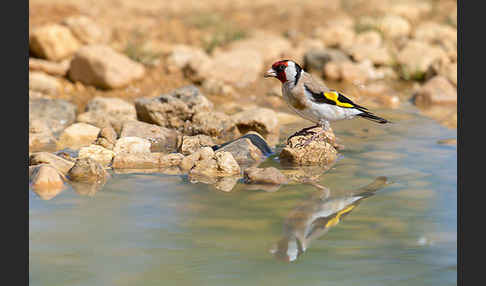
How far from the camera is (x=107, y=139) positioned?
6961 millimetres

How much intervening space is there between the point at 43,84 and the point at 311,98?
4402 mm

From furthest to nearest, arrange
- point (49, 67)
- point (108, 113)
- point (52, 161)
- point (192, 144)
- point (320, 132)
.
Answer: point (49, 67) → point (108, 113) → point (192, 144) → point (320, 132) → point (52, 161)

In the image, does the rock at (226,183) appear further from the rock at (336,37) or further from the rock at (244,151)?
the rock at (336,37)

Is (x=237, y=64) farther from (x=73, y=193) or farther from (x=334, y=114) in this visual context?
(x=73, y=193)

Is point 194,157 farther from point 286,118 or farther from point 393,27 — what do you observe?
point 393,27

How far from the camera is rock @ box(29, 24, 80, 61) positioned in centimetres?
963

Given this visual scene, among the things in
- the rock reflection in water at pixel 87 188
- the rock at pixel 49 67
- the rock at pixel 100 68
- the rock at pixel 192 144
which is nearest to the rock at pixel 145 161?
the rock at pixel 192 144

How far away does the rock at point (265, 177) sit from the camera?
573 cm

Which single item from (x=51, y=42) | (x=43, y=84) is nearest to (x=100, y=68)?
(x=43, y=84)

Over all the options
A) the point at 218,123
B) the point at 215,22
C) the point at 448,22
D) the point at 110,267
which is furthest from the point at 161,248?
the point at 448,22

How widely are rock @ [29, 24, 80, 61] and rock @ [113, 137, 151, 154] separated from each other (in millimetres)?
3586

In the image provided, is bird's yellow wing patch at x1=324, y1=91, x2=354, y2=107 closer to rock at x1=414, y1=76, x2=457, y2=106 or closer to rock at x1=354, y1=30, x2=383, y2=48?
rock at x1=414, y1=76, x2=457, y2=106

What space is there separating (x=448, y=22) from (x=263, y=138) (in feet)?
25.6

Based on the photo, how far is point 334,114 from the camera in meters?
6.48
